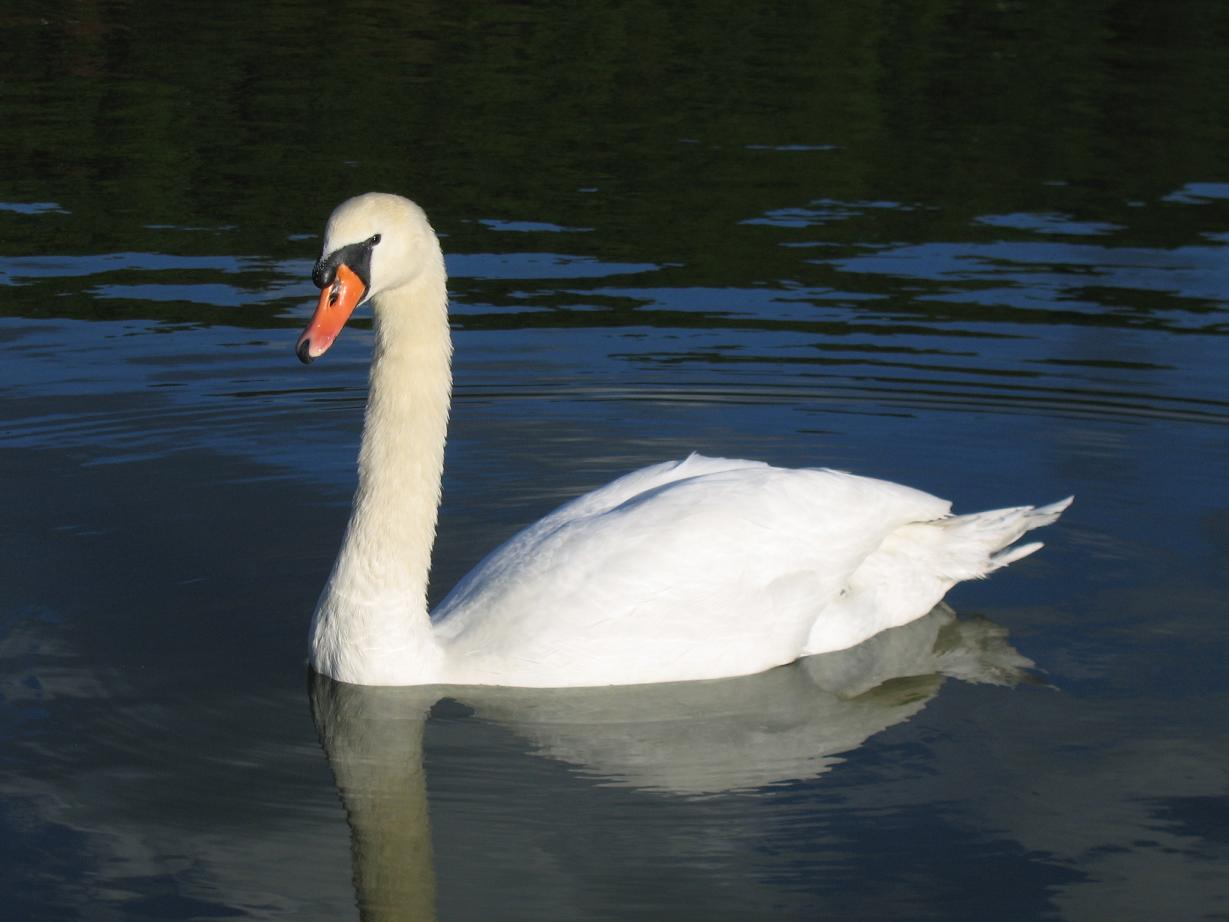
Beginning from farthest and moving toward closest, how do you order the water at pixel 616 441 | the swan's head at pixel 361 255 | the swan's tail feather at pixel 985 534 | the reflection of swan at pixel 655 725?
the swan's tail feather at pixel 985 534 → the swan's head at pixel 361 255 → the reflection of swan at pixel 655 725 → the water at pixel 616 441

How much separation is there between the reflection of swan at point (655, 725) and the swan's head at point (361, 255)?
138 centimetres

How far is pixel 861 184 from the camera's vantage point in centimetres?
1706

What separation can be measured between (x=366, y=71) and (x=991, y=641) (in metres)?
14.3

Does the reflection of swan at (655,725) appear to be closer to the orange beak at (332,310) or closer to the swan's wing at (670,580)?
the swan's wing at (670,580)

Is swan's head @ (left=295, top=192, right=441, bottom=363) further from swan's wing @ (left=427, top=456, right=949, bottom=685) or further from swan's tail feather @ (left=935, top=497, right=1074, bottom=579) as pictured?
swan's tail feather @ (left=935, top=497, right=1074, bottom=579)

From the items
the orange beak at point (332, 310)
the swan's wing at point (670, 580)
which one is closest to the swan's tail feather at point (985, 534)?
the swan's wing at point (670, 580)

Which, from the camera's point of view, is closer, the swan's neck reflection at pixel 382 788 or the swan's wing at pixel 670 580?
the swan's neck reflection at pixel 382 788

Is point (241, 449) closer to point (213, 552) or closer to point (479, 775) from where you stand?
point (213, 552)

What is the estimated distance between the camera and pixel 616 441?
1069cm

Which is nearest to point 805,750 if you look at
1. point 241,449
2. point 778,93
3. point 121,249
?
point 241,449

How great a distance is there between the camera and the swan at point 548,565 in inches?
295

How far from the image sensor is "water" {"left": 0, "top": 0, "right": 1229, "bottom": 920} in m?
6.50

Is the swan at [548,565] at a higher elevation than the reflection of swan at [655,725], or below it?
higher

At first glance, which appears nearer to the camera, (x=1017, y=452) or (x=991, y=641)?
(x=991, y=641)
